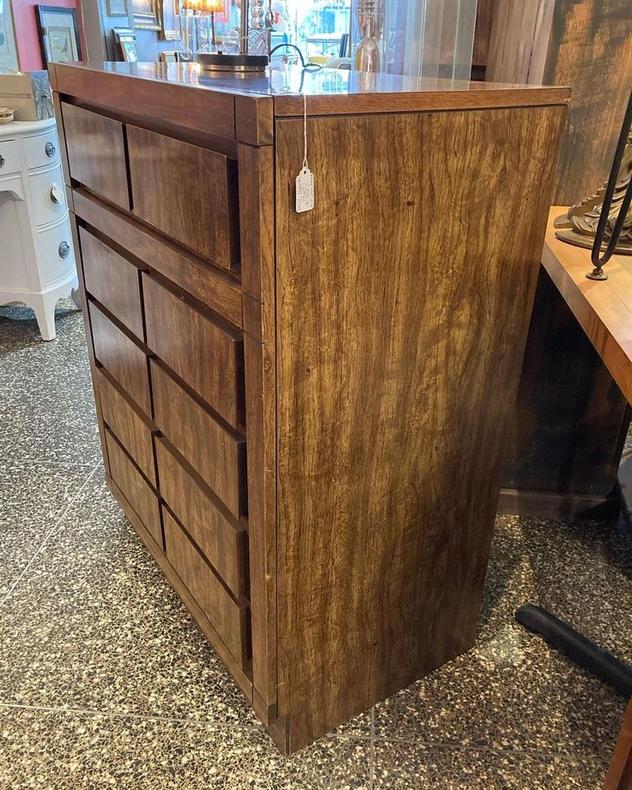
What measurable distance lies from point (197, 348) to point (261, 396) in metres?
0.21

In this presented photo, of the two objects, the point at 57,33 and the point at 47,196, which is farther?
the point at 57,33

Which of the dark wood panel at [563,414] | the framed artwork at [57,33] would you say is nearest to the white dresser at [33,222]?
the framed artwork at [57,33]

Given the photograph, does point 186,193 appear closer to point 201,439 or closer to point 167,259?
point 167,259

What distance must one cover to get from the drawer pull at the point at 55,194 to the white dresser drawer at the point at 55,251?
10 centimetres

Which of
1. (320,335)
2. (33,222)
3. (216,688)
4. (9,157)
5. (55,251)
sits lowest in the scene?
(216,688)

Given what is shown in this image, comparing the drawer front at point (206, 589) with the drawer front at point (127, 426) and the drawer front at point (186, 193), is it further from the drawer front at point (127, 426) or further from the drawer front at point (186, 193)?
the drawer front at point (186, 193)

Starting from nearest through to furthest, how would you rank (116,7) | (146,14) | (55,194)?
(55,194)
(116,7)
(146,14)

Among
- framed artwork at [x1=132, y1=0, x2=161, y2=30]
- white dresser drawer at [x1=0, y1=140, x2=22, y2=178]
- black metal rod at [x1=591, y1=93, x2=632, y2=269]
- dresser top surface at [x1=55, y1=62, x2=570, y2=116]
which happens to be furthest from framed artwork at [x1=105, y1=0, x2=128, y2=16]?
black metal rod at [x1=591, y1=93, x2=632, y2=269]

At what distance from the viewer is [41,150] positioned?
2.70 m

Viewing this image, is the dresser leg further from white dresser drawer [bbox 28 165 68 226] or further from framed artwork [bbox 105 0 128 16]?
framed artwork [bbox 105 0 128 16]

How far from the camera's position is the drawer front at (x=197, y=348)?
1000 millimetres

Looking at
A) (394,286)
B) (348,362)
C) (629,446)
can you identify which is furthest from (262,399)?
(629,446)

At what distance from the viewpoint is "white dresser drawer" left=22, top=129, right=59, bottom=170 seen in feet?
8.65

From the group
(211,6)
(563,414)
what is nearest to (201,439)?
(563,414)
